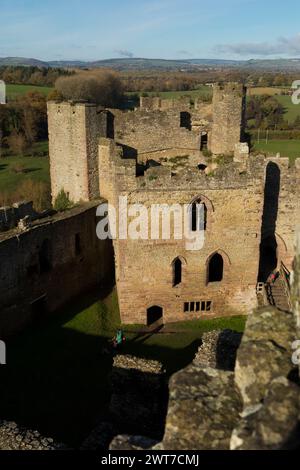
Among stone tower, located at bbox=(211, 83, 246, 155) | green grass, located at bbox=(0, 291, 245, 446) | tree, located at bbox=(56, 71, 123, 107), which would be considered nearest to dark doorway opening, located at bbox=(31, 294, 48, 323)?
green grass, located at bbox=(0, 291, 245, 446)

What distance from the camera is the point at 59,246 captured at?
62.2 ft

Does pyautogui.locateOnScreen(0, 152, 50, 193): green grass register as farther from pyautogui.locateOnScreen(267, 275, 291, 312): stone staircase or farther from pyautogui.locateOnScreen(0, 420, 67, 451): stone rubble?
pyautogui.locateOnScreen(0, 420, 67, 451): stone rubble

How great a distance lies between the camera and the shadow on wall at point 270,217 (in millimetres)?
19141

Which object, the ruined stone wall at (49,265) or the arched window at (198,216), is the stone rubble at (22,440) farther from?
the arched window at (198,216)

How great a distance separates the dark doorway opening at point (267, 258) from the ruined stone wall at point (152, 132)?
5.69 m

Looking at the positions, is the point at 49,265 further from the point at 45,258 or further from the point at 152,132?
the point at 152,132

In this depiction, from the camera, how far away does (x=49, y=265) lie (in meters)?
18.8

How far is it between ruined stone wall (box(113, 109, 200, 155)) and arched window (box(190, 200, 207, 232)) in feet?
19.7

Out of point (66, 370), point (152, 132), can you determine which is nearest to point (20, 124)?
point (152, 132)

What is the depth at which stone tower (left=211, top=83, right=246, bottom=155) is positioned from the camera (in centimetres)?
2169

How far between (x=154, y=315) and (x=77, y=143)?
7.93 metres

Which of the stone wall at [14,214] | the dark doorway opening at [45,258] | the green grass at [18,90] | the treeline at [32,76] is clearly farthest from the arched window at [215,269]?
the treeline at [32,76]
